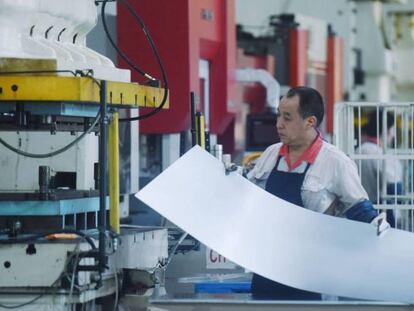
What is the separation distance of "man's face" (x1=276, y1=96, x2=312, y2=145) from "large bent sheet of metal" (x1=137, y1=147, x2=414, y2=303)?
11.0 inches

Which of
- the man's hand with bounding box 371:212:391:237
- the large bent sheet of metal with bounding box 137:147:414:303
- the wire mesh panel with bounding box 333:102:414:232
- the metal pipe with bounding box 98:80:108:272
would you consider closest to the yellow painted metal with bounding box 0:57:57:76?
the metal pipe with bounding box 98:80:108:272

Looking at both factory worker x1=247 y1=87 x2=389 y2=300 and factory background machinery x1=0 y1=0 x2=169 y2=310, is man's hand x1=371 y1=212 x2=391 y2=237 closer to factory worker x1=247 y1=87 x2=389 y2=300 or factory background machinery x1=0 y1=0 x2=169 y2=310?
factory worker x1=247 y1=87 x2=389 y2=300

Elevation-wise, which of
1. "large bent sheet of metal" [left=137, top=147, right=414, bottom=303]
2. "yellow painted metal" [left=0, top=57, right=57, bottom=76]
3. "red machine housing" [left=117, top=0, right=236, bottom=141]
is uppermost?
"red machine housing" [left=117, top=0, right=236, bottom=141]

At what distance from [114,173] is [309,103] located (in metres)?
0.88

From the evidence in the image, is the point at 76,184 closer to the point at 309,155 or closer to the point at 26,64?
the point at 26,64

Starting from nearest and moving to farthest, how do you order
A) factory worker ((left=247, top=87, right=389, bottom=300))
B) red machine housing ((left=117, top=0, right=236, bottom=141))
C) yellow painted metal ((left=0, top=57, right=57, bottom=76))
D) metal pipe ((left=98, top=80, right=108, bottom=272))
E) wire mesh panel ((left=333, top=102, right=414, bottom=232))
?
metal pipe ((left=98, top=80, right=108, bottom=272)) < yellow painted metal ((left=0, top=57, right=57, bottom=76)) < factory worker ((left=247, top=87, right=389, bottom=300)) < wire mesh panel ((left=333, top=102, right=414, bottom=232)) < red machine housing ((left=117, top=0, right=236, bottom=141))

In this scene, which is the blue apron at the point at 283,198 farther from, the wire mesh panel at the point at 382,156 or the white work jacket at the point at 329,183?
the wire mesh panel at the point at 382,156

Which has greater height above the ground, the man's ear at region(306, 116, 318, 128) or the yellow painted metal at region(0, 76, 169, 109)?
the yellow painted metal at region(0, 76, 169, 109)

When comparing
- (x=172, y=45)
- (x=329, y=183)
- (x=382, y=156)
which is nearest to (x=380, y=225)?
(x=329, y=183)

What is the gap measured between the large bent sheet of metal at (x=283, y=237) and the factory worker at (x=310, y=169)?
0.17 meters

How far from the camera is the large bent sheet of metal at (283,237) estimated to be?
13.5ft

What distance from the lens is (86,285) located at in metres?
4.07

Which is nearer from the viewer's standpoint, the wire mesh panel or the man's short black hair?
the man's short black hair

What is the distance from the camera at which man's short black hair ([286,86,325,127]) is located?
4559mm
